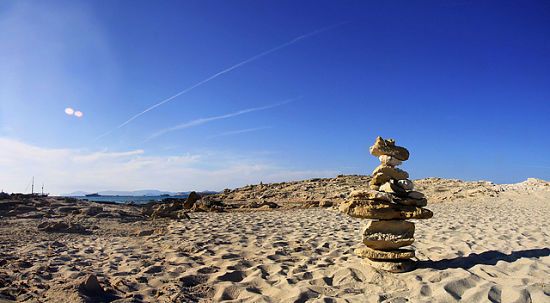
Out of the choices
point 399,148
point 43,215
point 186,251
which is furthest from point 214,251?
point 43,215

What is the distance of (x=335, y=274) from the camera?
5465mm

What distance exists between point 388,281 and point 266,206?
12809 millimetres

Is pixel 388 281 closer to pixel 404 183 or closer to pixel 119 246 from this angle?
pixel 404 183

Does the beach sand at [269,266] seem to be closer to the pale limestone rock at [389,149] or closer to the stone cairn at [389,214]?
the stone cairn at [389,214]

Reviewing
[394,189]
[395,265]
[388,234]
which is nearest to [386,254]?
[395,265]

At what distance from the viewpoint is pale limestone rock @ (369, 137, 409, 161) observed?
19.5 ft

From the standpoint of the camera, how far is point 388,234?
5.70 m

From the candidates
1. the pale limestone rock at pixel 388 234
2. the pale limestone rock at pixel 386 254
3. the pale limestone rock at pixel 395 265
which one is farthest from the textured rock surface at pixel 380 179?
the pale limestone rock at pixel 395 265

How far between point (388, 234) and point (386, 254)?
0.36m

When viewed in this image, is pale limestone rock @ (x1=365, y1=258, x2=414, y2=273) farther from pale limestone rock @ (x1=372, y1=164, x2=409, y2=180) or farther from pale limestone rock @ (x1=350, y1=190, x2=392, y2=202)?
pale limestone rock @ (x1=372, y1=164, x2=409, y2=180)

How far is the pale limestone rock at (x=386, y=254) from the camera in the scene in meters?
5.41

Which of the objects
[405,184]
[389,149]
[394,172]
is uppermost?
[389,149]

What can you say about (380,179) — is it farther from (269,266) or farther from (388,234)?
(269,266)

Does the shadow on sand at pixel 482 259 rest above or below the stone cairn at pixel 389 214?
below
